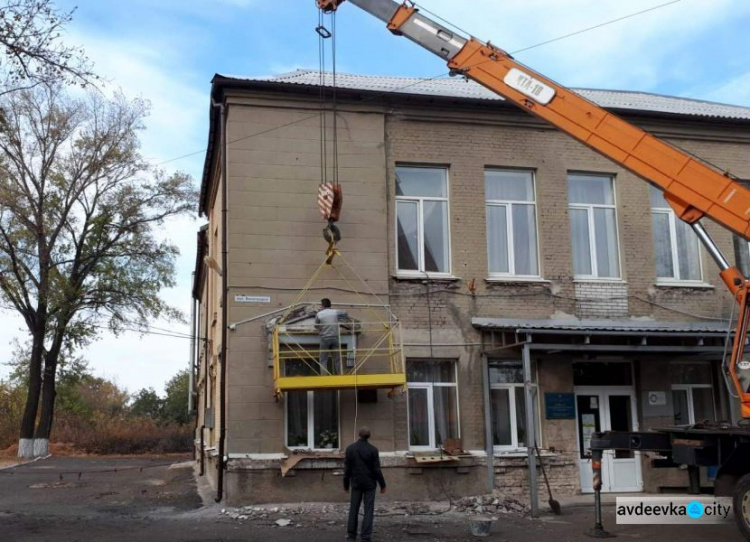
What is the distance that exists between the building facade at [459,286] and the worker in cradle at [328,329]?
0.34 m

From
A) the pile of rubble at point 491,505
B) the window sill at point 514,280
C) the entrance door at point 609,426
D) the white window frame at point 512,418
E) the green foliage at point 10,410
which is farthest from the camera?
the green foliage at point 10,410

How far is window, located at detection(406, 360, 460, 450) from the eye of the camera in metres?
14.6

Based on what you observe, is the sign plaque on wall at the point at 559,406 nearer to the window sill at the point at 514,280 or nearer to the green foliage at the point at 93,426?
the window sill at the point at 514,280

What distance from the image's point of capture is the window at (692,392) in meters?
15.8

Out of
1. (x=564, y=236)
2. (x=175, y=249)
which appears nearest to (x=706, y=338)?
(x=564, y=236)

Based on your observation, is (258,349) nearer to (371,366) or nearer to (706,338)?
(371,366)

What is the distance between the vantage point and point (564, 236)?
51.9 feet

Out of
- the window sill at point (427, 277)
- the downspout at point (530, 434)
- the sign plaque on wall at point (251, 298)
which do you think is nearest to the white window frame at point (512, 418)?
the downspout at point (530, 434)

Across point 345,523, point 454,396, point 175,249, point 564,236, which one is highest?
point 175,249

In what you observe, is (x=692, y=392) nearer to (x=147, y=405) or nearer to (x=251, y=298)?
(x=251, y=298)

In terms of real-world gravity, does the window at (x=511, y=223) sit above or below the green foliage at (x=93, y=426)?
above

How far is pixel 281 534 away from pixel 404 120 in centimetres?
809

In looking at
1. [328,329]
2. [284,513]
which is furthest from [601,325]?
[284,513]

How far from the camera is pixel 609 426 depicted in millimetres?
15492
